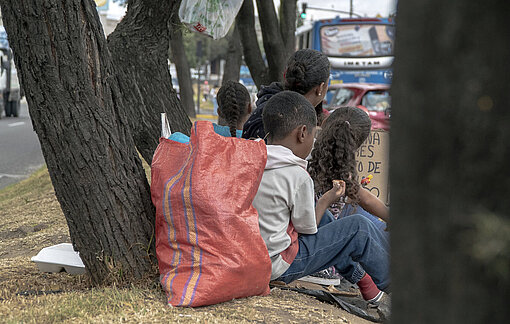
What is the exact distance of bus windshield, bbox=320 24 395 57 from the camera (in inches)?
747

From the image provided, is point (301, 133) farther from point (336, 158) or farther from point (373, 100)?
point (373, 100)

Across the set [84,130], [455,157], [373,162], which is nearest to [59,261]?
[84,130]

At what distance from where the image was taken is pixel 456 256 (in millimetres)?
933

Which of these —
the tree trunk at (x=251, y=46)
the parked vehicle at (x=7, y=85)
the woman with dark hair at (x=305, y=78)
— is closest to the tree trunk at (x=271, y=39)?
the tree trunk at (x=251, y=46)

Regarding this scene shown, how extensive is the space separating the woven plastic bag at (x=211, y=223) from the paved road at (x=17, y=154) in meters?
7.42

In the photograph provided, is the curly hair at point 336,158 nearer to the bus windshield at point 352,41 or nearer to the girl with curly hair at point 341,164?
the girl with curly hair at point 341,164

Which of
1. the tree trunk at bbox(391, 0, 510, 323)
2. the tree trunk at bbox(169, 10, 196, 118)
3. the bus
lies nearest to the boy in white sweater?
the tree trunk at bbox(391, 0, 510, 323)

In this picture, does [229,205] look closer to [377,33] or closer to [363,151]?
[363,151]

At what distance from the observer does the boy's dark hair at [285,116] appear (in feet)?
11.3

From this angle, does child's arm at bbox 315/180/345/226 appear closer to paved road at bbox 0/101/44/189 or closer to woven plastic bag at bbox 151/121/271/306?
woven plastic bag at bbox 151/121/271/306

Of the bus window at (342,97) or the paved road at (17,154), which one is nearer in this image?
the paved road at (17,154)

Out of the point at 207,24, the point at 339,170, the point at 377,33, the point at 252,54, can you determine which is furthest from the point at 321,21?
the point at 339,170

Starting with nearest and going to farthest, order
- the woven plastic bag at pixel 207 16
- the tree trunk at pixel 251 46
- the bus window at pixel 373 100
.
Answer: the woven plastic bag at pixel 207 16
the tree trunk at pixel 251 46
the bus window at pixel 373 100

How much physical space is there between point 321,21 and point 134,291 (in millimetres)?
16907
